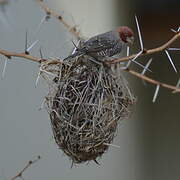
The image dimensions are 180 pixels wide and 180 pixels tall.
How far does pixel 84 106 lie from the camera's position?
8.17 feet

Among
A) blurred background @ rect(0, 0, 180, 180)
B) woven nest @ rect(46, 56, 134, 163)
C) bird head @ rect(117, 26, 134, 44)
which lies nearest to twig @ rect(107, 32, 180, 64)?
woven nest @ rect(46, 56, 134, 163)

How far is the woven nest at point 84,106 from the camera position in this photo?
2.48 meters

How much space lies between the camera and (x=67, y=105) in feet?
8.22

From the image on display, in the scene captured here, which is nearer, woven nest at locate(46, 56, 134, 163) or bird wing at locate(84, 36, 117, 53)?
woven nest at locate(46, 56, 134, 163)

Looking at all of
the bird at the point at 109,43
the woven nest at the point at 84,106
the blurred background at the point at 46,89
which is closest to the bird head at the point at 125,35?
the bird at the point at 109,43

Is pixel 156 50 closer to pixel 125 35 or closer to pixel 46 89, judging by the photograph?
pixel 125 35

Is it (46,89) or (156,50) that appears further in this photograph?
(46,89)

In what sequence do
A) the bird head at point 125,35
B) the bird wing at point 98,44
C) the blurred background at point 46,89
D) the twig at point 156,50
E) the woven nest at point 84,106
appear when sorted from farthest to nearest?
1. the blurred background at point 46,89
2. the bird head at point 125,35
3. the bird wing at point 98,44
4. the woven nest at point 84,106
5. the twig at point 156,50

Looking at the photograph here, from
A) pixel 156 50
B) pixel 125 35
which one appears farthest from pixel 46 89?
pixel 156 50

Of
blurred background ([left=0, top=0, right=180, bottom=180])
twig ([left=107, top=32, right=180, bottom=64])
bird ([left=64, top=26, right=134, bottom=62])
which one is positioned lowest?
blurred background ([left=0, top=0, right=180, bottom=180])

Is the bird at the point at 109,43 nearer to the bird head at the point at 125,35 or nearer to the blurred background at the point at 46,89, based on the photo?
the bird head at the point at 125,35

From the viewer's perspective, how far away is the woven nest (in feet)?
8.14

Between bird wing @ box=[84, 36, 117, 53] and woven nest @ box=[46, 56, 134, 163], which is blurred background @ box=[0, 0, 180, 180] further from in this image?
woven nest @ box=[46, 56, 134, 163]

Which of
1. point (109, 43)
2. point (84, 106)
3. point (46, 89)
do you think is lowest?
point (46, 89)
